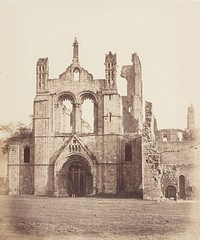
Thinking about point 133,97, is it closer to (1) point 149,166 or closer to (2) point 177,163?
(2) point 177,163

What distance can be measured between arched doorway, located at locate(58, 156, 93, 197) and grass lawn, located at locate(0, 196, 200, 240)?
4583mm

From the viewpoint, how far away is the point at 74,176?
65.6ft

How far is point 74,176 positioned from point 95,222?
713cm

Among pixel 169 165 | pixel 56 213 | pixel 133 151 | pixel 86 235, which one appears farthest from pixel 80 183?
pixel 86 235

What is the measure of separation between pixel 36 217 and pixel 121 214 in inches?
97.1

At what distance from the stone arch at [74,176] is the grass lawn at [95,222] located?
443 cm

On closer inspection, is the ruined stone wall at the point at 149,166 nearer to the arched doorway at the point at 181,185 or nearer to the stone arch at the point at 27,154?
the arched doorway at the point at 181,185

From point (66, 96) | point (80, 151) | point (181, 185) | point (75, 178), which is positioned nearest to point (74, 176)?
point (75, 178)

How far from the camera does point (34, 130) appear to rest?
19562 millimetres

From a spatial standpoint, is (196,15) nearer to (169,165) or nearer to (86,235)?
(86,235)

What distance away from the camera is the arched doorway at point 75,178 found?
1956cm

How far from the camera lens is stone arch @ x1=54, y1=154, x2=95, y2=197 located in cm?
1939

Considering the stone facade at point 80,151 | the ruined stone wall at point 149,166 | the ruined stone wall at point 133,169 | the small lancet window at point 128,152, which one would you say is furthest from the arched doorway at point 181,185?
the ruined stone wall at point 149,166

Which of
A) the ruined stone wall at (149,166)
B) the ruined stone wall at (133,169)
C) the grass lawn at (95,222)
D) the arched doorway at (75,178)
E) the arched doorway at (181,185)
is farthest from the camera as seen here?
the arched doorway at (181,185)
